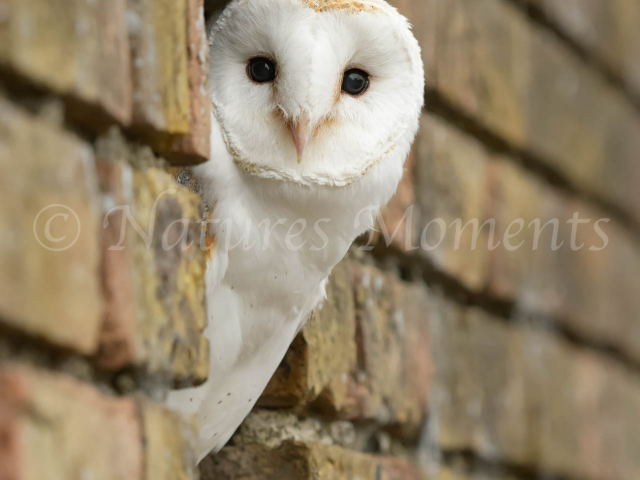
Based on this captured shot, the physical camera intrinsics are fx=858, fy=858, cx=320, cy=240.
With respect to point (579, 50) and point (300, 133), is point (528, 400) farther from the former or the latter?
point (300, 133)

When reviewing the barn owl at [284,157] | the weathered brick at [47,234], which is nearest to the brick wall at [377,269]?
the weathered brick at [47,234]

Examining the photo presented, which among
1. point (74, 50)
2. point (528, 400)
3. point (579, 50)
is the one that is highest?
point (579, 50)

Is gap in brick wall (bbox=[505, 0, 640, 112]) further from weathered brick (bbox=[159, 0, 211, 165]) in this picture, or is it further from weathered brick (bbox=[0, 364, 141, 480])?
weathered brick (bbox=[0, 364, 141, 480])

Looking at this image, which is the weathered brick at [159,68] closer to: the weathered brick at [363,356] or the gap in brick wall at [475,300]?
the weathered brick at [363,356]

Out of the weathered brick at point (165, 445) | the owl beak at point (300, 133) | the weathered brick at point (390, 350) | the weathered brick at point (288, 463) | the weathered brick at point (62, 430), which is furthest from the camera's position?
the weathered brick at point (390, 350)

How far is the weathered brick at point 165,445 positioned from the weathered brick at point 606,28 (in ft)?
3.65

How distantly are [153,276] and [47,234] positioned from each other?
12 centimetres

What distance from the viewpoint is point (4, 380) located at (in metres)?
0.46

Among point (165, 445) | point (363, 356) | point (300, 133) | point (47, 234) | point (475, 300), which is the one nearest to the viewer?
point (47, 234)

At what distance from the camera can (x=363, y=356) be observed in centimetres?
103

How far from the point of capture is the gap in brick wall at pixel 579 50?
1.51 m

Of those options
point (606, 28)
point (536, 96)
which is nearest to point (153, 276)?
point (536, 96)

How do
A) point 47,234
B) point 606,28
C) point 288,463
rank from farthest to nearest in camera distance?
point 606,28
point 288,463
point 47,234

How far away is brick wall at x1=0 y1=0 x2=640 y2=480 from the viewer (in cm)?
50
